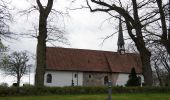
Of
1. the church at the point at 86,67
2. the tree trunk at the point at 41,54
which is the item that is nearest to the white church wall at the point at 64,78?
the church at the point at 86,67

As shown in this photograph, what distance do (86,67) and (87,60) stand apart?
2.09m

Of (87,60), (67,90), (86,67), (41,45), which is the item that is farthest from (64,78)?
(67,90)

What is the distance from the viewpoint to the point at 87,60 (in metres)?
73.7

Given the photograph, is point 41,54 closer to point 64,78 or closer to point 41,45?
point 41,45

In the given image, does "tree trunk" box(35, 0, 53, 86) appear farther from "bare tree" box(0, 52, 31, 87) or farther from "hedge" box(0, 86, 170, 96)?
"bare tree" box(0, 52, 31, 87)

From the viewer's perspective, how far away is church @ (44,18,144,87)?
69000mm

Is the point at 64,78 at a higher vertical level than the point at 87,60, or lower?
lower

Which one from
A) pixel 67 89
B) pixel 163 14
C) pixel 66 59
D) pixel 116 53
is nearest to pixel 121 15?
pixel 163 14

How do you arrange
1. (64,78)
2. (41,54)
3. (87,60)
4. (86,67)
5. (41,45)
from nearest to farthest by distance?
(41,54)
(41,45)
(64,78)
(86,67)
(87,60)

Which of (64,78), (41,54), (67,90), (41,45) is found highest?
(41,45)

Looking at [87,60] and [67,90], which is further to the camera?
[87,60]

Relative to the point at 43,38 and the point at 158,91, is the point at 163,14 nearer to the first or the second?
the point at 158,91

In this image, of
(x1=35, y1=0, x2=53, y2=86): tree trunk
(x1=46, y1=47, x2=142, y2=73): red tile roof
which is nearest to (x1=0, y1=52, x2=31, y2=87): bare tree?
(x1=46, y1=47, x2=142, y2=73): red tile roof

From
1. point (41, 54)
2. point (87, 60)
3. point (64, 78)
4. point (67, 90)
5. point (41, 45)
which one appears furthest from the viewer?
point (87, 60)
